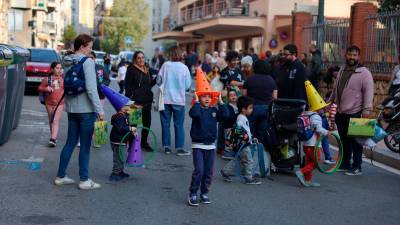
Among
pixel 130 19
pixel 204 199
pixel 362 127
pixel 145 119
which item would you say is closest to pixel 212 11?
pixel 130 19

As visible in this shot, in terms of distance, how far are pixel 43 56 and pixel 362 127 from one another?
16.4 m

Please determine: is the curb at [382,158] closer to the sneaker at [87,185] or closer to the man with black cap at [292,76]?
the man with black cap at [292,76]

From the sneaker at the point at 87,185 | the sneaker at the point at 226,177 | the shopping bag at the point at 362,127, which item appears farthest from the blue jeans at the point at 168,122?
the sneaker at the point at 87,185

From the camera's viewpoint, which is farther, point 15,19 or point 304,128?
point 15,19

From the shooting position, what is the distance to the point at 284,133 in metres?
8.80

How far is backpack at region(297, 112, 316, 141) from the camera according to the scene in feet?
26.8

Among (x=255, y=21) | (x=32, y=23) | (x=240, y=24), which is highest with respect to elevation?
(x=32, y=23)

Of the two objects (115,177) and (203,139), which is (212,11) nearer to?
(115,177)

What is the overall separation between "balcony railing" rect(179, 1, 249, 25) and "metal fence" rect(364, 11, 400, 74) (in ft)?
62.7

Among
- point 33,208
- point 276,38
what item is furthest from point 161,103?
point 276,38

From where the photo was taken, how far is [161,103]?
10.4m

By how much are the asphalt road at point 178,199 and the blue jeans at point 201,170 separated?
22 cm

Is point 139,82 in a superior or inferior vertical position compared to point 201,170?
superior

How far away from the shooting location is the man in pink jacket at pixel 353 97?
902 centimetres
